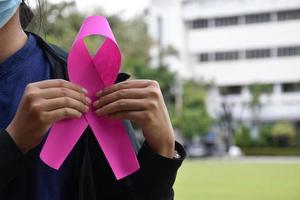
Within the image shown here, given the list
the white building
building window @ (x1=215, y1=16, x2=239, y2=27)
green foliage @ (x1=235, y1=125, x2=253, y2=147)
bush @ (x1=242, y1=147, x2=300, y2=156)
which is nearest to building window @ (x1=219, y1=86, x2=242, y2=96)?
the white building

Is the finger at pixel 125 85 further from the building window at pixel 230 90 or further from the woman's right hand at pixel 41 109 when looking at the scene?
the building window at pixel 230 90

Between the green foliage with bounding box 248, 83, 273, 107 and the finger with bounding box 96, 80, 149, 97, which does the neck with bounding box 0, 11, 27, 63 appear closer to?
the finger with bounding box 96, 80, 149, 97

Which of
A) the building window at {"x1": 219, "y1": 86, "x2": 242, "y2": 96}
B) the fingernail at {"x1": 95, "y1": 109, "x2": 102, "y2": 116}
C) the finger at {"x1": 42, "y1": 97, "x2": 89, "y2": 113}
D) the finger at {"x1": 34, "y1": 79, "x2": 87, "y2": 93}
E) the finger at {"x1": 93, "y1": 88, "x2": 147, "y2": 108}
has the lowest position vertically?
the building window at {"x1": 219, "y1": 86, "x2": 242, "y2": 96}

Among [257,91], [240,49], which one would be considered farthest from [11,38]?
[240,49]

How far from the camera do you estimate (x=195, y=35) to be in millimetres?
47938

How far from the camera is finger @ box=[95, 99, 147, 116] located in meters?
1.12

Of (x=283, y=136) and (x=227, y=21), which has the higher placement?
(x=227, y=21)

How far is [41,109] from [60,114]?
0.03 meters

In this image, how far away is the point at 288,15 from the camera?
4528 cm

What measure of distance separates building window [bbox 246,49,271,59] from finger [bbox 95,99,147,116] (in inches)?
1796

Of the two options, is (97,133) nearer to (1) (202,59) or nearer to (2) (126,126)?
(2) (126,126)

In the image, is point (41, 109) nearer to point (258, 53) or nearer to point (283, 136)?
point (283, 136)

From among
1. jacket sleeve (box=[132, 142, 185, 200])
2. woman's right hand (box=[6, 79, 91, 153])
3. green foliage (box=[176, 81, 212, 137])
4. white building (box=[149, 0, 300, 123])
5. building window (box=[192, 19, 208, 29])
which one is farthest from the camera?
building window (box=[192, 19, 208, 29])

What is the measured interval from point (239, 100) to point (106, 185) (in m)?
44.7
